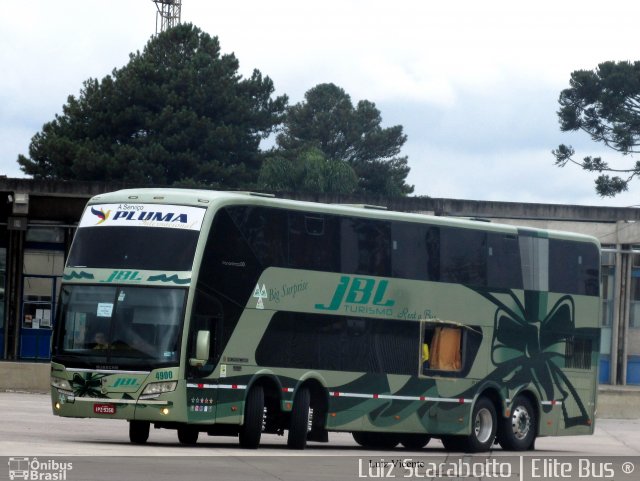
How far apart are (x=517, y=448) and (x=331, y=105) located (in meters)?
93.1

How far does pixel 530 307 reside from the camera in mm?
27625

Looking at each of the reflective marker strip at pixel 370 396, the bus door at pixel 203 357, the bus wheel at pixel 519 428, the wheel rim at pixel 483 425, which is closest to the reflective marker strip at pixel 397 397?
the reflective marker strip at pixel 370 396

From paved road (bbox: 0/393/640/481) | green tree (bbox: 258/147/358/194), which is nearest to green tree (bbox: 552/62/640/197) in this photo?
green tree (bbox: 258/147/358/194)

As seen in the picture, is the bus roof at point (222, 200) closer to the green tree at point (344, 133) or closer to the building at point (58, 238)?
the building at point (58, 238)

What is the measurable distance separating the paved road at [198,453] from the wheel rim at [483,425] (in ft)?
1.57

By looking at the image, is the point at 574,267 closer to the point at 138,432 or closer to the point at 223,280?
the point at 223,280

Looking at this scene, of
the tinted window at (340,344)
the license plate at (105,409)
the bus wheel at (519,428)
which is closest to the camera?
the license plate at (105,409)

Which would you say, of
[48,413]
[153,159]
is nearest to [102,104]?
[153,159]

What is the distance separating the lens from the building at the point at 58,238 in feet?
157

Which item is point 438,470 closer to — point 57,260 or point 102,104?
point 57,260

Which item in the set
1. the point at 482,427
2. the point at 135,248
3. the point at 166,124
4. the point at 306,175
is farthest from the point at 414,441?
the point at 306,175

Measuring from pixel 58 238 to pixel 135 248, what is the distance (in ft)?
94.2

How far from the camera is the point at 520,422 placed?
90.5 feet

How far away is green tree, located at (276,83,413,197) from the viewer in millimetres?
115250
